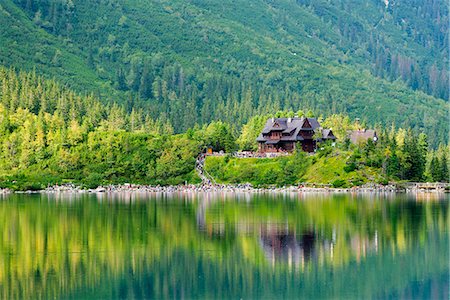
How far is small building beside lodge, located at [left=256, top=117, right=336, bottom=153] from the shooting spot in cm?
16088

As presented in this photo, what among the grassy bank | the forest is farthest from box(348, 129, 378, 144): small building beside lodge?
the grassy bank

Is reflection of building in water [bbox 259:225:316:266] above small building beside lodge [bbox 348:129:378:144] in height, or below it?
below

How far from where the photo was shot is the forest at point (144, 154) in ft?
→ 459

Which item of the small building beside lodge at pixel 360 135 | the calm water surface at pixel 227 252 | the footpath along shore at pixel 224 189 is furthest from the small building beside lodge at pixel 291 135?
the calm water surface at pixel 227 252

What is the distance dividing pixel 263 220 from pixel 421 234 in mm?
15532

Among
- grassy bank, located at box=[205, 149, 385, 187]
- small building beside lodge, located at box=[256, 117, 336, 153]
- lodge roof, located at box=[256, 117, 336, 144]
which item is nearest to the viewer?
grassy bank, located at box=[205, 149, 385, 187]

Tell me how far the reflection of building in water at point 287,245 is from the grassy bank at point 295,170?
6365 centimetres

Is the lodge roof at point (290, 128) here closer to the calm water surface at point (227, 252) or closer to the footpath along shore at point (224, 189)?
the footpath along shore at point (224, 189)

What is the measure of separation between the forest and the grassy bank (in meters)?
0.15

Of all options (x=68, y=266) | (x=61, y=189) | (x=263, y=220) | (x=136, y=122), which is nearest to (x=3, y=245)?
(x=68, y=266)

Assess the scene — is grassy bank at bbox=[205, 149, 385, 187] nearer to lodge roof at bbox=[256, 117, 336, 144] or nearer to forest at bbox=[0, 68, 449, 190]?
forest at bbox=[0, 68, 449, 190]

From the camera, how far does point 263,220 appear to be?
82.6 metres

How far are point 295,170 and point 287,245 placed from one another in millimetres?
81264

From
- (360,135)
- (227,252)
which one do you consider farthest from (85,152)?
(227,252)
